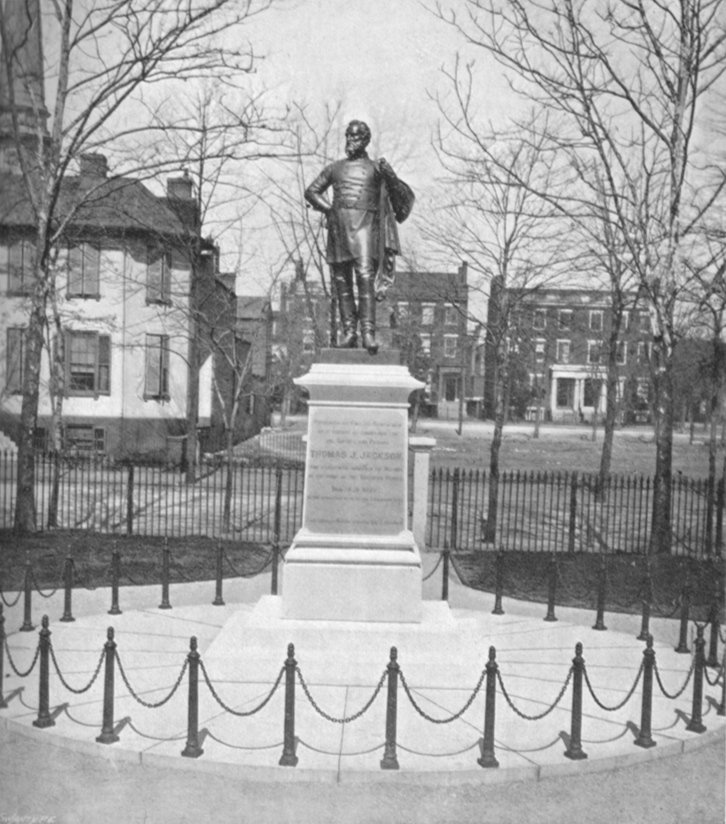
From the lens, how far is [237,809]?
Answer: 193 inches

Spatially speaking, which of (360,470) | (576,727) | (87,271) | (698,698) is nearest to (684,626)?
(698,698)

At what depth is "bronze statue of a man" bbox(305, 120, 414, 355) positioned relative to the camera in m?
7.80

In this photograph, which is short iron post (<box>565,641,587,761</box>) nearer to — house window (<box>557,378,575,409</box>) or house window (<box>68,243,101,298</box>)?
house window (<box>68,243,101,298</box>)

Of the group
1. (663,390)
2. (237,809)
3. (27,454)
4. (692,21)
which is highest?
(692,21)

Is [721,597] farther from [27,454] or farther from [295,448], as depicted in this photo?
[295,448]

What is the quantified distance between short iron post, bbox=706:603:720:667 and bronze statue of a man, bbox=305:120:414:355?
415cm

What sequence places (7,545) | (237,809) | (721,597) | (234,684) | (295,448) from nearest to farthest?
1. (237,809)
2. (234,684)
3. (721,597)
4. (7,545)
5. (295,448)

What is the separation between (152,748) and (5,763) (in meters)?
1.01

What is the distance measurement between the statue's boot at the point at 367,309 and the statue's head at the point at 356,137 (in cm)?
128

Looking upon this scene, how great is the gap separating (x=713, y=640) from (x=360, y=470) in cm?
388

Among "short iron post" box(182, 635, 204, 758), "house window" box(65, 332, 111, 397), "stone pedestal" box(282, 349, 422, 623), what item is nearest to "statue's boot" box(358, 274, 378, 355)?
"stone pedestal" box(282, 349, 422, 623)

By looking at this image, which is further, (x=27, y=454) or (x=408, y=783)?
(x=27, y=454)

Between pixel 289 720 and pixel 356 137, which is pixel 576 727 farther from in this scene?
pixel 356 137

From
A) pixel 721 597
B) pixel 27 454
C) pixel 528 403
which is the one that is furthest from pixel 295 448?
pixel 528 403
